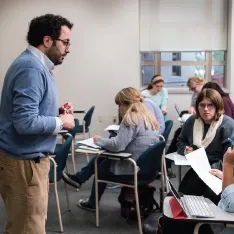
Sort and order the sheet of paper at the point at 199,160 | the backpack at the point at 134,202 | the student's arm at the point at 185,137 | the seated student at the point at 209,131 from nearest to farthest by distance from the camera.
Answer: the sheet of paper at the point at 199,160 < the seated student at the point at 209,131 < the student's arm at the point at 185,137 < the backpack at the point at 134,202

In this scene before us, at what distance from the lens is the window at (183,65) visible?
6363 millimetres

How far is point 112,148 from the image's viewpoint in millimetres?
2975

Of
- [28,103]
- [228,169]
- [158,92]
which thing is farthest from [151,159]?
[158,92]

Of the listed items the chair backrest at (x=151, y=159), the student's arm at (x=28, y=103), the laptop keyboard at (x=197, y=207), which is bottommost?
the chair backrest at (x=151, y=159)

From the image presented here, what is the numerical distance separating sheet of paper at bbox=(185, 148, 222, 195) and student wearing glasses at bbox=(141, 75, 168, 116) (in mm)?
3280

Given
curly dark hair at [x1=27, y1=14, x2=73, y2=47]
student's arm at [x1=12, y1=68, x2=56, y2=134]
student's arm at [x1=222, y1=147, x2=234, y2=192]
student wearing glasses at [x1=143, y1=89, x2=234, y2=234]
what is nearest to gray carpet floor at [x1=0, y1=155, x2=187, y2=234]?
student wearing glasses at [x1=143, y1=89, x2=234, y2=234]

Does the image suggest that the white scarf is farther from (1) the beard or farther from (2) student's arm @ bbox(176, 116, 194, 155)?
(1) the beard

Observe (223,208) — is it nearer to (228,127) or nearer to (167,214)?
(167,214)

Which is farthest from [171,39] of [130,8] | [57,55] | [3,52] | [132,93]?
[57,55]

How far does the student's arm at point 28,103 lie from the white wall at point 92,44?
15.2ft

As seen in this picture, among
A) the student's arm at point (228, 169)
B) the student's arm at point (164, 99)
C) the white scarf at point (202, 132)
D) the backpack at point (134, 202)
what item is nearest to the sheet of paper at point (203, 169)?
the student's arm at point (228, 169)

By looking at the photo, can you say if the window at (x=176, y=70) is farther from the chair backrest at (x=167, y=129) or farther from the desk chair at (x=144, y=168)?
the desk chair at (x=144, y=168)

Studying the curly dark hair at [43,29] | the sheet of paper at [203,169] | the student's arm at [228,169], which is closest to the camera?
the curly dark hair at [43,29]

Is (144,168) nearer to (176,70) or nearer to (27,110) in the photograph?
(27,110)
